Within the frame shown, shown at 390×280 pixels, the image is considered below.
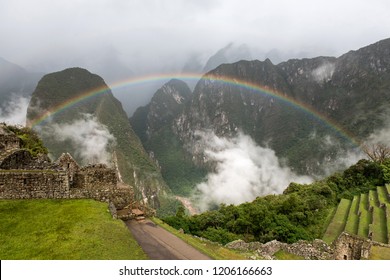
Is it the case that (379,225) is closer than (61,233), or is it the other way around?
(61,233)

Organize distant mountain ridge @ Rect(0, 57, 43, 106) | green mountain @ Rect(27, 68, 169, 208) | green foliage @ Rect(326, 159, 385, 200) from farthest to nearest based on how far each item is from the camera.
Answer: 1. distant mountain ridge @ Rect(0, 57, 43, 106)
2. green mountain @ Rect(27, 68, 169, 208)
3. green foliage @ Rect(326, 159, 385, 200)

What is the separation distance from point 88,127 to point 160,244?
386 ft

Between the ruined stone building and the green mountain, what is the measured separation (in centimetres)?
9114

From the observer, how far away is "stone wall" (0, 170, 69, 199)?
36.7 ft

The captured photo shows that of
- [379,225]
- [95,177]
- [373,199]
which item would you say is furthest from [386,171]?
[95,177]

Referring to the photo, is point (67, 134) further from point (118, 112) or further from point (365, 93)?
point (365, 93)

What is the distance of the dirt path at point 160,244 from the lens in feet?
31.1

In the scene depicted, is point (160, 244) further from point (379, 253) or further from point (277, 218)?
point (277, 218)

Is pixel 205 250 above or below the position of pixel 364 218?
above

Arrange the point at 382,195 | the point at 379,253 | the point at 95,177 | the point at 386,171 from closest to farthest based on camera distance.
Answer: the point at 95,177 < the point at 379,253 < the point at 382,195 < the point at 386,171

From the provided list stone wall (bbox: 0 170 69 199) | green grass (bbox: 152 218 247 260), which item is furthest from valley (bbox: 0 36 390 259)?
green grass (bbox: 152 218 247 260)

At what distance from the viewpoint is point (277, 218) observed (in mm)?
35094

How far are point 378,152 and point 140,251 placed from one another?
7703 centimetres

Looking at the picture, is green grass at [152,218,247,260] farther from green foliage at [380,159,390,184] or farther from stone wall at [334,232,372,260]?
green foliage at [380,159,390,184]
